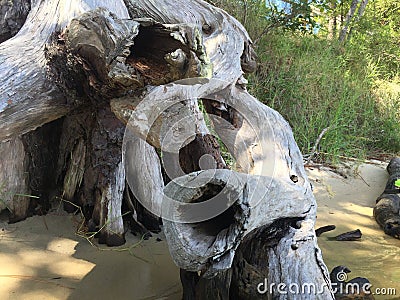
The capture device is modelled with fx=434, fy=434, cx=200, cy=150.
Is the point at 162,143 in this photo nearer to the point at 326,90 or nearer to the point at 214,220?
the point at 214,220

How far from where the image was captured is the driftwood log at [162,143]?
5.28 ft

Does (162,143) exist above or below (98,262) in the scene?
above

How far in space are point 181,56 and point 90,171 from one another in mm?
1197

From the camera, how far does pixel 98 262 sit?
233cm

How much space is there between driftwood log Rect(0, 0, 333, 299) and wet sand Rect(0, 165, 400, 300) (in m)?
0.15

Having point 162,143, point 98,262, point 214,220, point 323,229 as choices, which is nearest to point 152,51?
point 162,143

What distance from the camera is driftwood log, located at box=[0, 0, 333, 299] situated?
161 cm

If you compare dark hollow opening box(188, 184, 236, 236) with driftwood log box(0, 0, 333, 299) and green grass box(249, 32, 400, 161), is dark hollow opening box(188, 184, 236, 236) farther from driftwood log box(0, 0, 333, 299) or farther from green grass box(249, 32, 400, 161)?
green grass box(249, 32, 400, 161)

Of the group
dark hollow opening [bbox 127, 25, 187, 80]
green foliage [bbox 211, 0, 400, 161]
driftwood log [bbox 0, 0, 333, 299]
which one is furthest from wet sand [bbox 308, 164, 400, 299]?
dark hollow opening [bbox 127, 25, 187, 80]

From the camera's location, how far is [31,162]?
8.93 feet

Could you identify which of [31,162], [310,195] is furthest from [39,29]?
[310,195]

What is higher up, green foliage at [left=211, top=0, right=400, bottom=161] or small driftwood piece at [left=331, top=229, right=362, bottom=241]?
green foliage at [left=211, top=0, right=400, bottom=161]

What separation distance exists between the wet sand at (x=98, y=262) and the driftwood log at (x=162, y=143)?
154 millimetres

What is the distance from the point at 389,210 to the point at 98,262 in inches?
92.6
